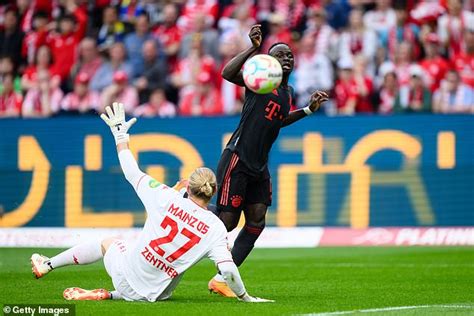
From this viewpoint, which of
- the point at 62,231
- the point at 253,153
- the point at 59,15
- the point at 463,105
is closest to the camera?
the point at 253,153

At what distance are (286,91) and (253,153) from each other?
0.76 meters

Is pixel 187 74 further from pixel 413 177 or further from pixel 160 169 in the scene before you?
pixel 413 177

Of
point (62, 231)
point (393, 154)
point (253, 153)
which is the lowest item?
point (62, 231)

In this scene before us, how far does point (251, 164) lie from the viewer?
11.7 meters

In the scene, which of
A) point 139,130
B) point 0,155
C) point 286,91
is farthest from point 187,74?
point 286,91

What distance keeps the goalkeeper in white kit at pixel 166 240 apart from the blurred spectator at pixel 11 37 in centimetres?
1194

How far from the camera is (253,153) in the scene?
11.8 m

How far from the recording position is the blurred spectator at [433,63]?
20422 mm

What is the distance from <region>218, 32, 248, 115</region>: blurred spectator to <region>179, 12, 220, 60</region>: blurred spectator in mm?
141

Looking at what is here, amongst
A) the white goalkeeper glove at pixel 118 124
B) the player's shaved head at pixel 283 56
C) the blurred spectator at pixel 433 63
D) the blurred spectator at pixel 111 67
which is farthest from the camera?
the blurred spectator at pixel 111 67

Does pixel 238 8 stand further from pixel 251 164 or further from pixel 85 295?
pixel 85 295

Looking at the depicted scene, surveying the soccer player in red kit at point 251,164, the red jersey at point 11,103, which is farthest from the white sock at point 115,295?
the red jersey at point 11,103

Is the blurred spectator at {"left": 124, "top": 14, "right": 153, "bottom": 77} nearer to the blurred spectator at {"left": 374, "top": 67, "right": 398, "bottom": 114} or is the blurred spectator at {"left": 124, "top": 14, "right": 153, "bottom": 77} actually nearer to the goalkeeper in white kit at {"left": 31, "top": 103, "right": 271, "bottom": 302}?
the blurred spectator at {"left": 374, "top": 67, "right": 398, "bottom": 114}

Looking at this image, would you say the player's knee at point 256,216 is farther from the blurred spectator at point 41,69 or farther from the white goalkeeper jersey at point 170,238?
the blurred spectator at point 41,69
